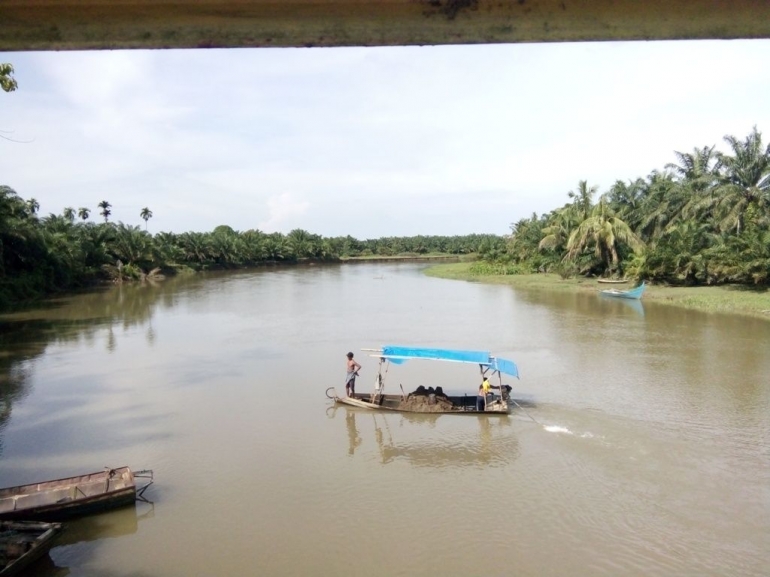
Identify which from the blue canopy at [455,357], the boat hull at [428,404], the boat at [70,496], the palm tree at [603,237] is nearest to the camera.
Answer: the boat at [70,496]

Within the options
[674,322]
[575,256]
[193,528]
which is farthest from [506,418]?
[575,256]

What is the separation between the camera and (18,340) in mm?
21453

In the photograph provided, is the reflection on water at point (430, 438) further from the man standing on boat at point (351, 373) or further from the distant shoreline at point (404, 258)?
the distant shoreline at point (404, 258)

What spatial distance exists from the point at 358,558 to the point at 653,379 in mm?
10824

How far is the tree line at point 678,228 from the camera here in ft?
97.8

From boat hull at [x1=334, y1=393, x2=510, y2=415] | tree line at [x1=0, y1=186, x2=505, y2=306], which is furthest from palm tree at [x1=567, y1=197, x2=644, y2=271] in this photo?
boat hull at [x1=334, y1=393, x2=510, y2=415]

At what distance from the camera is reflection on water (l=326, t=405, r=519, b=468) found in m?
10.4

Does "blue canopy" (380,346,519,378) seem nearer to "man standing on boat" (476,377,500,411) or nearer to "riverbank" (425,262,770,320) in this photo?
"man standing on boat" (476,377,500,411)

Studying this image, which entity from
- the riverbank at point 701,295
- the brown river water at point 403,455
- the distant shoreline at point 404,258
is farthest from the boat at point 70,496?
the distant shoreline at point 404,258

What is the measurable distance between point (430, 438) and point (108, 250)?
46792 millimetres

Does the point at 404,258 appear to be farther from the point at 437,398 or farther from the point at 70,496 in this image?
the point at 70,496

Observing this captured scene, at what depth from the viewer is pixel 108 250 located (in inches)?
1981

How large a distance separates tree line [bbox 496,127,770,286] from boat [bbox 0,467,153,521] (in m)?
28.6

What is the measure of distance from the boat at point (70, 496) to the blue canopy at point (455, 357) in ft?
20.7
